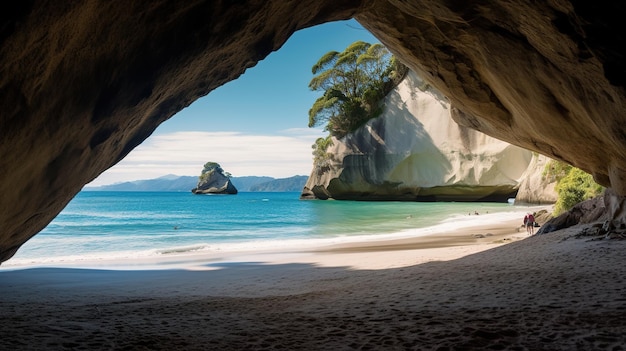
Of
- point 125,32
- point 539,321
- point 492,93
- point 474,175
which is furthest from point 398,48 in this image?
point 474,175

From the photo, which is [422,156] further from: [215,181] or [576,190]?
[215,181]

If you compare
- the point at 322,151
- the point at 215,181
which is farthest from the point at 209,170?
the point at 322,151

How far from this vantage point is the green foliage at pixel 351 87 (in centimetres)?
5022

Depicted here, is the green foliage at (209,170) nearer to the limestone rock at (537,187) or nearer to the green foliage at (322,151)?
the green foliage at (322,151)

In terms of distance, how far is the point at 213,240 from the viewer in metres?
22.3

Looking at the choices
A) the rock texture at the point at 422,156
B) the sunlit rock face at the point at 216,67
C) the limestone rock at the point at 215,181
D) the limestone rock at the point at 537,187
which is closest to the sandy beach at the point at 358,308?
the sunlit rock face at the point at 216,67

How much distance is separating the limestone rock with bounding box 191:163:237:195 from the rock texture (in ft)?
193

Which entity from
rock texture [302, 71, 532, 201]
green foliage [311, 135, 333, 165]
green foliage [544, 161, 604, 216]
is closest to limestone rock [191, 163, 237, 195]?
green foliage [311, 135, 333, 165]

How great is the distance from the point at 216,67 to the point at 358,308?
4227 millimetres

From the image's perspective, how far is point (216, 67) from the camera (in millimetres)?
6852

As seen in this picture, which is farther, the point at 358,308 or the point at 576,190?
the point at 576,190

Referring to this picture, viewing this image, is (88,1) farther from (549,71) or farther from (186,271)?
(186,271)

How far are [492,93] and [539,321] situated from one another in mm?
5019

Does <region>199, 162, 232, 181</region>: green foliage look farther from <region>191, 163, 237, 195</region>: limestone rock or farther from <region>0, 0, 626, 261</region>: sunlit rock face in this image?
<region>0, 0, 626, 261</region>: sunlit rock face
